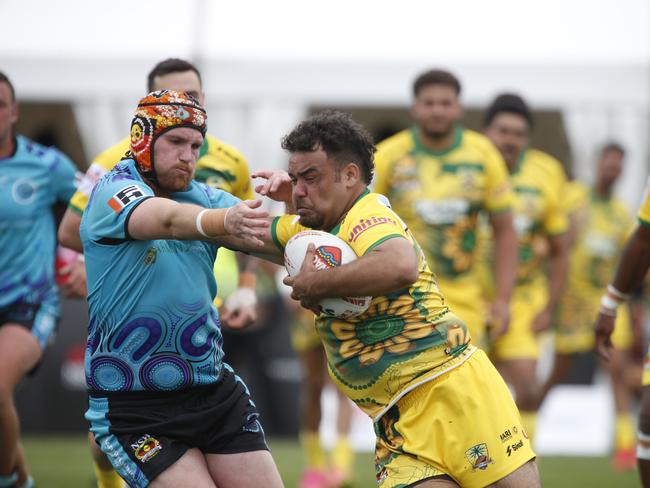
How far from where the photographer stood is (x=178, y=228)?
422 centimetres

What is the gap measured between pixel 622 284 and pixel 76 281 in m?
3.13

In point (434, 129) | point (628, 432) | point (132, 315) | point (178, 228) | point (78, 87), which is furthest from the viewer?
point (78, 87)

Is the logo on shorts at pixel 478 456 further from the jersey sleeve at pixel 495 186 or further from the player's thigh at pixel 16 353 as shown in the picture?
the jersey sleeve at pixel 495 186

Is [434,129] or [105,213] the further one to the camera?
[434,129]

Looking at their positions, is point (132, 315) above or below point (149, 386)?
above

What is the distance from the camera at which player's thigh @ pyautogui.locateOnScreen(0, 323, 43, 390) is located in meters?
6.30

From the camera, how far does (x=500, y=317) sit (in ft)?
26.0

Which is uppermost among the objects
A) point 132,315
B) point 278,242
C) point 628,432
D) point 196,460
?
point 278,242

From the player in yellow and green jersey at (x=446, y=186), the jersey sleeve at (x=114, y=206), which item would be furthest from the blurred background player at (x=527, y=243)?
the jersey sleeve at (x=114, y=206)

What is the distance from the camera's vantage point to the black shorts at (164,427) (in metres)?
4.45

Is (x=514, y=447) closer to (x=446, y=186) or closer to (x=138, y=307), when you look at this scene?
(x=138, y=307)

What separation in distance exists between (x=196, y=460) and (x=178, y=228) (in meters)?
0.96

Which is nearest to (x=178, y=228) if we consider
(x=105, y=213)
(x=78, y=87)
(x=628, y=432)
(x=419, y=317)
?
(x=105, y=213)

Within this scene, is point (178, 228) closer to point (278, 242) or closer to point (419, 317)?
point (278, 242)
